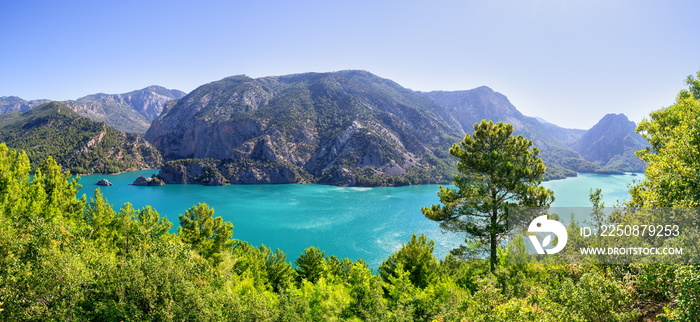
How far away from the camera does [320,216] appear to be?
82.9 meters

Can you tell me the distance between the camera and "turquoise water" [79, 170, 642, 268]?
58719 mm

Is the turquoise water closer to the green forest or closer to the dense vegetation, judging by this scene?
the green forest

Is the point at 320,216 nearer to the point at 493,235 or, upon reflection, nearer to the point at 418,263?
the point at 418,263

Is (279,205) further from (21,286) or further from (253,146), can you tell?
(253,146)

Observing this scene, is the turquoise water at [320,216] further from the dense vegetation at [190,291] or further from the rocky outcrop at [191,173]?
the dense vegetation at [190,291]

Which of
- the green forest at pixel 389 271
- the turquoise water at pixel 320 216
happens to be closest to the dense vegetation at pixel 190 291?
the green forest at pixel 389 271

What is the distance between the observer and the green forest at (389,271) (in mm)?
7438

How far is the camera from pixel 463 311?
8.21 meters

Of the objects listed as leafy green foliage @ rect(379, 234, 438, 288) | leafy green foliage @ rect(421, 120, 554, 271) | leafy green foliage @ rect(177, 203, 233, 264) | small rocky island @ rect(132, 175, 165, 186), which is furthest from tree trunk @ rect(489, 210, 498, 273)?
small rocky island @ rect(132, 175, 165, 186)

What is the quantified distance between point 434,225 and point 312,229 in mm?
32027

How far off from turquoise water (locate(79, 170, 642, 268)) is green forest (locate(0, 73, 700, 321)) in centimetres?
Answer: 3194

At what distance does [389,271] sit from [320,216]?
60.5 m

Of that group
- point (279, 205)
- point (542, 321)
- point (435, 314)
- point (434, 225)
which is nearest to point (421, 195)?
point (434, 225)

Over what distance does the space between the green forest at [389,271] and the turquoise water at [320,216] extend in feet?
105
